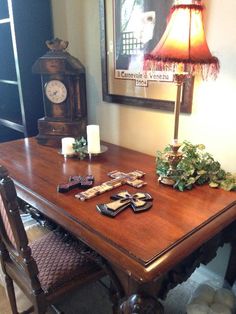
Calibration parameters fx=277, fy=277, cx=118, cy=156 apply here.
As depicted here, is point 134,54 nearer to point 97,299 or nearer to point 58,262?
point 58,262

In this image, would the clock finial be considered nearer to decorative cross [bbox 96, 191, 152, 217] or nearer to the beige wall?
the beige wall

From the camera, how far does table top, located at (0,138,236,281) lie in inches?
30.3

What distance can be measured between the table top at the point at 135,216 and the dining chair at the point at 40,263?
0.45 ft

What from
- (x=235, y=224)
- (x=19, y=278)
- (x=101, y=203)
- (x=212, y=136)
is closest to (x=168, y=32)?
(x=212, y=136)

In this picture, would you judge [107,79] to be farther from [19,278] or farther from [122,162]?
[19,278]

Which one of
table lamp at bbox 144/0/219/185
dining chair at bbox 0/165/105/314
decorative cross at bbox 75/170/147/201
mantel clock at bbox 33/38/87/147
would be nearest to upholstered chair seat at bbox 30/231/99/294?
dining chair at bbox 0/165/105/314

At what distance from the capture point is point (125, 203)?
1.00 m

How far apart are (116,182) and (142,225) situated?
0.32 m

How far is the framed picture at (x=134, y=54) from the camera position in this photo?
4.46ft

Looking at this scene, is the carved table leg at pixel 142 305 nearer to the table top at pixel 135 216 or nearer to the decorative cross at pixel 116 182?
the table top at pixel 135 216

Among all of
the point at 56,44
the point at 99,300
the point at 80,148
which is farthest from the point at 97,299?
the point at 56,44

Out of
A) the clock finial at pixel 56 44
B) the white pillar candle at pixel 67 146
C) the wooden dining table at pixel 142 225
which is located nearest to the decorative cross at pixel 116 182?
the wooden dining table at pixel 142 225

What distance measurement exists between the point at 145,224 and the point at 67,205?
30 centimetres

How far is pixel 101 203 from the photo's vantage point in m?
1.02
